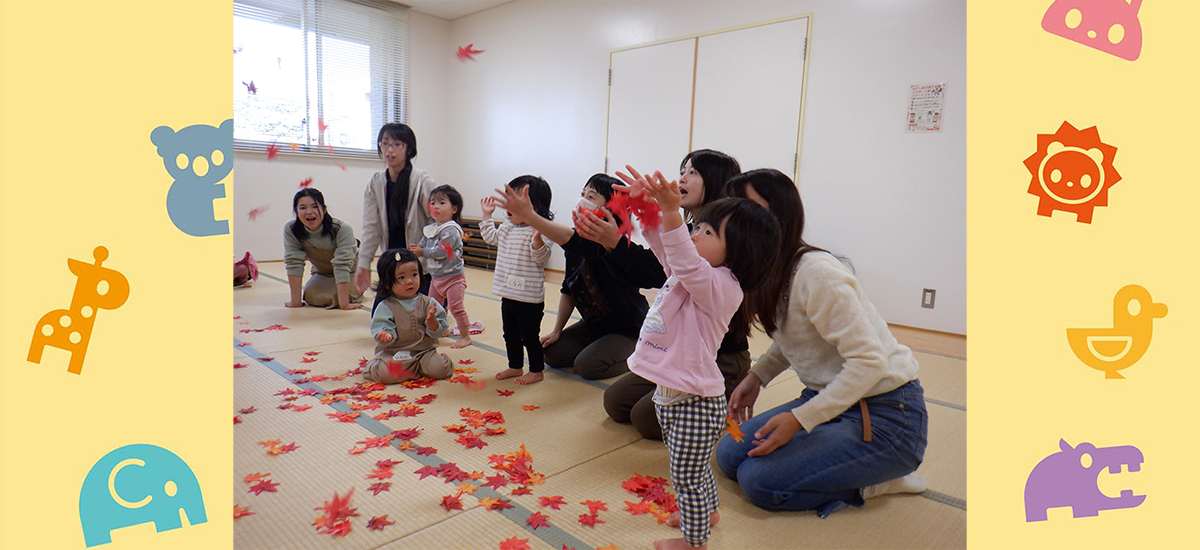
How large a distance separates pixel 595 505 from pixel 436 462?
509 millimetres

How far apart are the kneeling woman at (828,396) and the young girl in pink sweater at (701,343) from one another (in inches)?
9.0

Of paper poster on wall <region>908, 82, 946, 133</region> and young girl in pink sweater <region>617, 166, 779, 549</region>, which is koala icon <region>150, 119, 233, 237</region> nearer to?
young girl in pink sweater <region>617, 166, 779, 549</region>

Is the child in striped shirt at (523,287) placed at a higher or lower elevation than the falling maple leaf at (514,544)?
higher

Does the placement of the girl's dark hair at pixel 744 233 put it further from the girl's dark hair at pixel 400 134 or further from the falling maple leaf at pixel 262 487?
the girl's dark hair at pixel 400 134

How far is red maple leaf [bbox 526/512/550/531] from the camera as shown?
1.45 meters

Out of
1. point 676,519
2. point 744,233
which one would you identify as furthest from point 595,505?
point 744,233

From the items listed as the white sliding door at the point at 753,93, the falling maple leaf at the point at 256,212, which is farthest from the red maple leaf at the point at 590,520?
the falling maple leaf at the point at 256,212

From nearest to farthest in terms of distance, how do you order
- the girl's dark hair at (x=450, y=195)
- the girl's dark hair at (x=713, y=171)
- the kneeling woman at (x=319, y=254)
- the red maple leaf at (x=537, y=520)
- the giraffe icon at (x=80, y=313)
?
the giraffe icon at (x=80, y=313) → the red maple leaf at (x=537, y=520) → the girl's dark hair at (x=713, y=171) → the girl's dark hair at (x=450, y=195) → the kneeling woman at (x=319, y=254)

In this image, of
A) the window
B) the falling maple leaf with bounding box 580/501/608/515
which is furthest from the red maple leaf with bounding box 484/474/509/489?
the window

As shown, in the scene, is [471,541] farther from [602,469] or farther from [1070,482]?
[1070,482]

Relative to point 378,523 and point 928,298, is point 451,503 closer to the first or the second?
point 378,523

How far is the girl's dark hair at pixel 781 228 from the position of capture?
1.58 metres


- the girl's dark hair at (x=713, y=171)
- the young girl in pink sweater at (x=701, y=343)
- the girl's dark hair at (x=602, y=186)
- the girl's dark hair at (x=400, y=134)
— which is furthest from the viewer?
the girl's dark hair at (x=400, y=134)

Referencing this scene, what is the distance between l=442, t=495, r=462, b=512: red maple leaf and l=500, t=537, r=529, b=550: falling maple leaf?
7.7 inches
